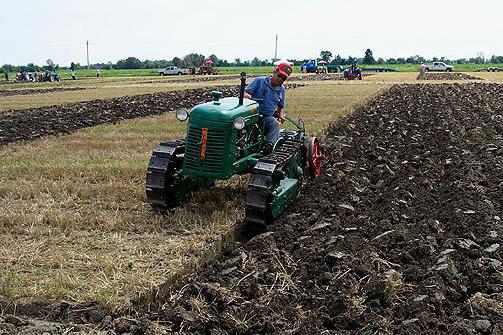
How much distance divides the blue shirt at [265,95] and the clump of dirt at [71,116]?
7684 millimetres

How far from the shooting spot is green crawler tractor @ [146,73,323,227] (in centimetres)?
681

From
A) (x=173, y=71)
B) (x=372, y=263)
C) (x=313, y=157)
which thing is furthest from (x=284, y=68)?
(x=173, y=71)

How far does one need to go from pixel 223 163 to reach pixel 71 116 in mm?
13296

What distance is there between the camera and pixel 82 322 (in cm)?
458

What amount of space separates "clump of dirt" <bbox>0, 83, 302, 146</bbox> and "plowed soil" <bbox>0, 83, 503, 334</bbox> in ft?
29.7

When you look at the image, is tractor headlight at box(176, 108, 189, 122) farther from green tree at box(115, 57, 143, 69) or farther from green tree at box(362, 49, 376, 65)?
green tree at box(115, 57, 143, 69)

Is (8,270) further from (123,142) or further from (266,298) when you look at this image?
(123,142)

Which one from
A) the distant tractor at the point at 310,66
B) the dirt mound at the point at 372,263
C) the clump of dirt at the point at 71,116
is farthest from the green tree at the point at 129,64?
the dirt mound at the point at 372,263

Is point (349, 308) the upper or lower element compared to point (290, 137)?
lower

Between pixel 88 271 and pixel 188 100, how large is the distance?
22021mm

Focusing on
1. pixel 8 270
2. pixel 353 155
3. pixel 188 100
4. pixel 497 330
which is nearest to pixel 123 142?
pixel 353 155

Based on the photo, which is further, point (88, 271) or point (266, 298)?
point (88, 271)

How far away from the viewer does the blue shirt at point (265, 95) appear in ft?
27.9

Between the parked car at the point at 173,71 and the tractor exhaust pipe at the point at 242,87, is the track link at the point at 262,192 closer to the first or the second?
the tractor exhaust pipe at the point at 242,87
